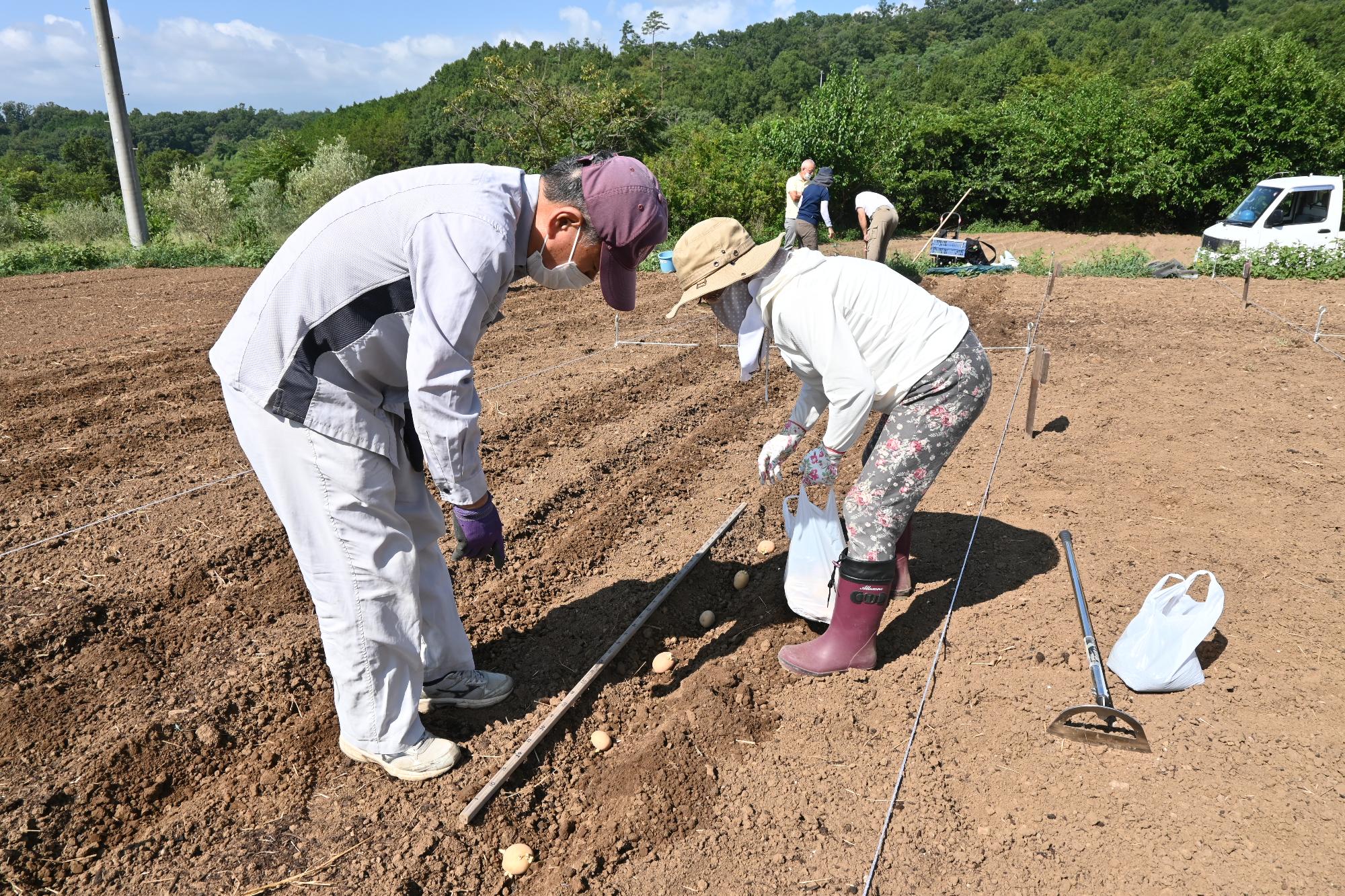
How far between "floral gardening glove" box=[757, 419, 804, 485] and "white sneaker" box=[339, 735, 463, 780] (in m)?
1.34

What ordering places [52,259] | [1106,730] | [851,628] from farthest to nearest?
[52,259] → [851,628] → [1106,730]

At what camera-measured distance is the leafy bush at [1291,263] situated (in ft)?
37.8

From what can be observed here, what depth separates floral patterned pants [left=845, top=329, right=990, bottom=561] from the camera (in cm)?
277

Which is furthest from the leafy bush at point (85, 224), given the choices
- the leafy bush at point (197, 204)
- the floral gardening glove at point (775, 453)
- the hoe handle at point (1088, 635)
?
the hoe handle at point (1088, 635)

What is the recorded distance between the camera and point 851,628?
3.02 meters

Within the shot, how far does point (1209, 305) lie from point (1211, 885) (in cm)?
919

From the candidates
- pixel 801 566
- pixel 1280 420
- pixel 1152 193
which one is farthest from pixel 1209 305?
pixel 1152 193

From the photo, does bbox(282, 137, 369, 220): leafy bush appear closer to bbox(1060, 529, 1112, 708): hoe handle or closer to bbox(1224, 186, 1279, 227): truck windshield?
bbox(1224, 186, 1279, 227): truck windshield

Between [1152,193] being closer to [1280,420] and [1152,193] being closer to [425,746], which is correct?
[1280,420]

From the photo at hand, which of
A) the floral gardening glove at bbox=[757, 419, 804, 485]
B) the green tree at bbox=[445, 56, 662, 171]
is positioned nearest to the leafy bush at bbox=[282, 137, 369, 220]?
the green tree at bbox=[445, 56, 662, 171]

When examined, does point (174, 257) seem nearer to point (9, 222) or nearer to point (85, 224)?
point (9, 222)

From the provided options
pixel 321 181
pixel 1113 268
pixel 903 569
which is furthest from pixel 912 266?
pixel 321 181

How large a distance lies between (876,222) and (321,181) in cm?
1839

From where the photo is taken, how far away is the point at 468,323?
1.98 metres
